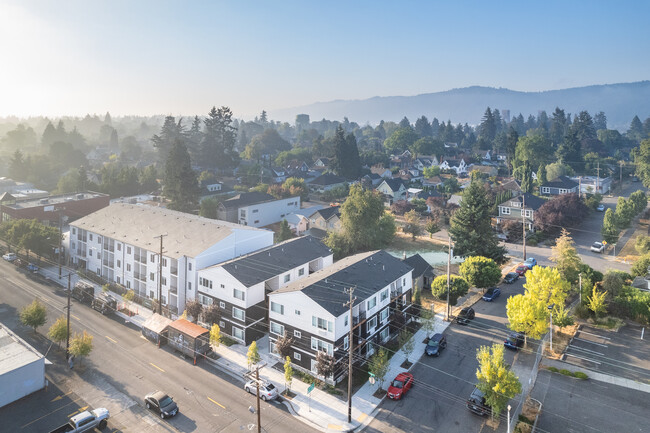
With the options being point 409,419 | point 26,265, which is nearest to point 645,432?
point 409,419

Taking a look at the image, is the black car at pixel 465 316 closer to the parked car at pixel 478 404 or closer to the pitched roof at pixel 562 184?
the parked car at pixel 478 404

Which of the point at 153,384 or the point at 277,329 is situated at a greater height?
the point at 277,329

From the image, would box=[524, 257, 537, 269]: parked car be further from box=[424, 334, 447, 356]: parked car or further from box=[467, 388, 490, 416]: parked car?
box=[467, 388, 490, 416]: parked car

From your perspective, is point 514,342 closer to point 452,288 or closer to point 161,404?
point 452,288

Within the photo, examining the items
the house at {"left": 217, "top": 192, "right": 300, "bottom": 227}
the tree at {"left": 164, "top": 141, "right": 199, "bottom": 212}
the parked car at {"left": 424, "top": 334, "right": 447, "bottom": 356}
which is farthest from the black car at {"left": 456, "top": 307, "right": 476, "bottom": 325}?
the tree at {"left": 164, "top": 141, "right": 199, "bottom": 212}

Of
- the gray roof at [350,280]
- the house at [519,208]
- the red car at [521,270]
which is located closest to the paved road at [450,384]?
the gray roof at [350,280]

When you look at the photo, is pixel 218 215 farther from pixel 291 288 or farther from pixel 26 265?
pixel 291 288

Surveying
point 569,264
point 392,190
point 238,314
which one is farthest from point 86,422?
point 392,190

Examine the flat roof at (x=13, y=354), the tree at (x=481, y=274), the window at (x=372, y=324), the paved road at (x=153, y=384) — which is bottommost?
the paved road at (x=153, y=384)
